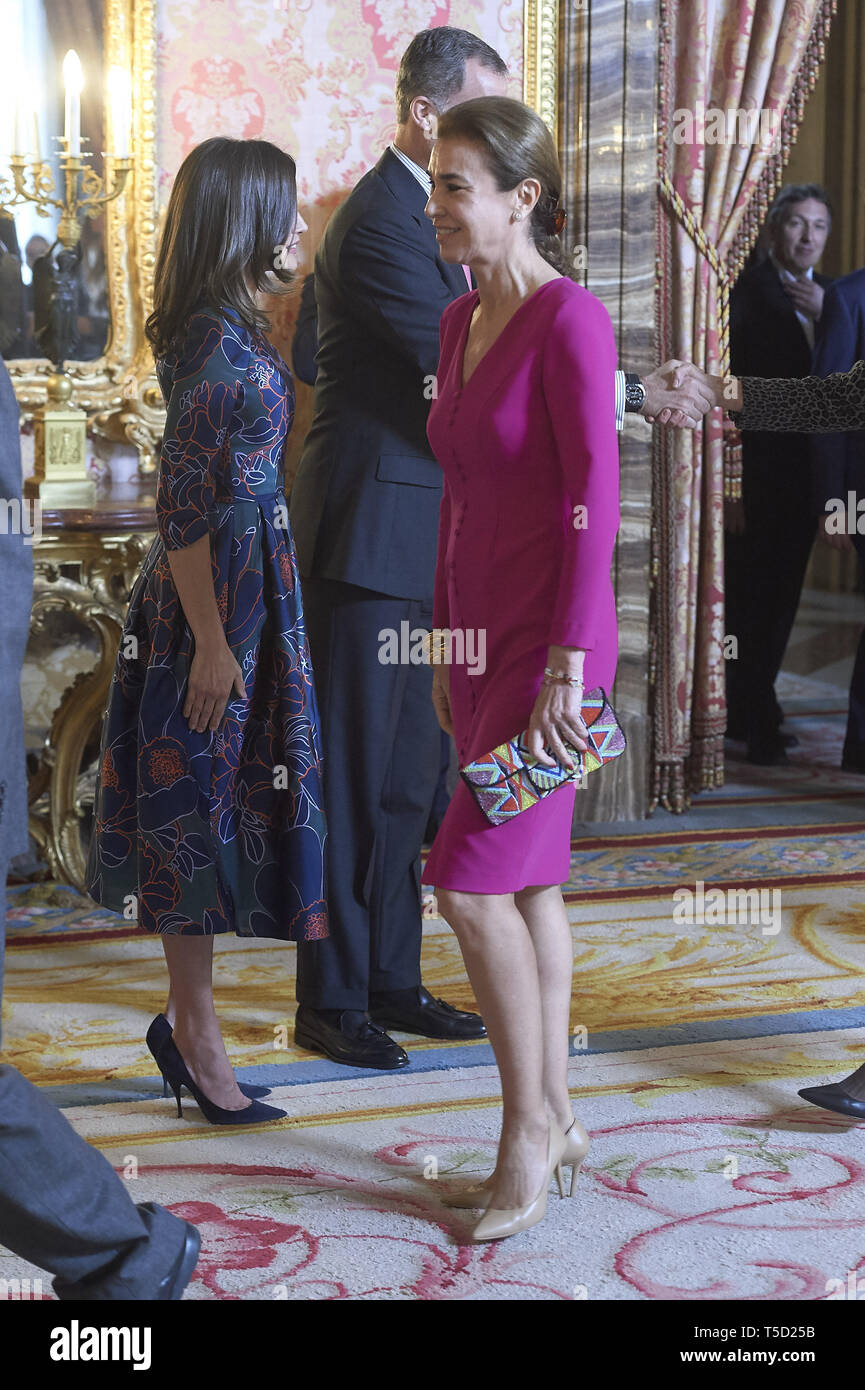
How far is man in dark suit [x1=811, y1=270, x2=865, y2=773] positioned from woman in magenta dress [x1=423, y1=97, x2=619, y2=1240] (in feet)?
9.07

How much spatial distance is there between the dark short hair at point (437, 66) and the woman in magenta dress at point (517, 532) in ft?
1.99

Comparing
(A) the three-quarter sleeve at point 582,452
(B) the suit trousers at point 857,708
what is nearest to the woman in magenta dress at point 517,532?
(A) the three-quarter sleeve at point 582,452

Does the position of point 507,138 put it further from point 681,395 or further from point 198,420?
point 681,395

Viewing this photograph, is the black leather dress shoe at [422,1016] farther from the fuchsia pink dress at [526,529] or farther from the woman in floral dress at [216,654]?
the fuchsia pink dress at [526,529]

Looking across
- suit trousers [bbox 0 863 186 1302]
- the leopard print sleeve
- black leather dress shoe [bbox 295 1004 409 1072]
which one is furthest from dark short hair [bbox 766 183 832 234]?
suit trousers [bbox 0 863 186 1302]

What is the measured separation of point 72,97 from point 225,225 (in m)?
1.64

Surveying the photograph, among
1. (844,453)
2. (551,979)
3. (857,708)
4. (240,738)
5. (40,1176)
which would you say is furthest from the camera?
(857,708)

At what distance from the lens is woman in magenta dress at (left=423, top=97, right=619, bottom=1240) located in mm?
2113

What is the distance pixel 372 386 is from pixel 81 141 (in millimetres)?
1604

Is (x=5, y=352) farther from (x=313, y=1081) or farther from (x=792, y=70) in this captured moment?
(x=792, y=70)

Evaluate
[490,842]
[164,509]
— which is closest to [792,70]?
[164,509]

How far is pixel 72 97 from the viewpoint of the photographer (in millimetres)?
3852

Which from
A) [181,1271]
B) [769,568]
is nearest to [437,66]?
[181,1271]

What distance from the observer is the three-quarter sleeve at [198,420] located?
2477 millimetres
